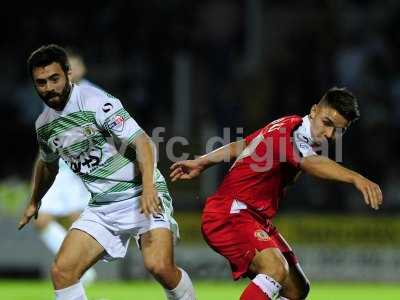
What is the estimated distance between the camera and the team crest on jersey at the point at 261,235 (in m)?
6.32

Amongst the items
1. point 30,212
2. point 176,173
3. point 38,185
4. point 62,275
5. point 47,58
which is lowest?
point 62,275

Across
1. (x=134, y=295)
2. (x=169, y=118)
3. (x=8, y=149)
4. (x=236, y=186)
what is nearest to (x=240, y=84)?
(x=169, y=118)

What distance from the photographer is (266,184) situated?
21.2ft

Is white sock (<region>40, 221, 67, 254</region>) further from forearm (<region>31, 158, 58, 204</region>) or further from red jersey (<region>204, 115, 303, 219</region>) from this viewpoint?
red jersey (<region>204, 115, 303, 219</region>)

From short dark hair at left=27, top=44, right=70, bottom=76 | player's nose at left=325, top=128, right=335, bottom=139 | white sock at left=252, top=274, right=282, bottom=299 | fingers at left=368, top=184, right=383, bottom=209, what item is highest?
short dark hair at left=27, top=44, right=70, bottom=76

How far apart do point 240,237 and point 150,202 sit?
0.87 meters

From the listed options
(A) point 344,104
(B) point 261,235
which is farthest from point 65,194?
(A) point 344,104

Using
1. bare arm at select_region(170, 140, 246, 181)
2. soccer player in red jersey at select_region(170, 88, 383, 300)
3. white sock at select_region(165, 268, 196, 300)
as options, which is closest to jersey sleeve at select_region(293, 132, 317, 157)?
soccer player in red jersey at select_region(170, 88, 383, 300)

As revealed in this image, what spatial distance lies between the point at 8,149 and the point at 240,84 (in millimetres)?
2953

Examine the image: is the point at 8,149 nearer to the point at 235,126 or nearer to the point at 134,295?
the point at 235,126

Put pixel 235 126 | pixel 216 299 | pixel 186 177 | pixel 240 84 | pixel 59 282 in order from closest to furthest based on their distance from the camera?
1. pixel 59 282
2. pixel 186 177
3. pixel 216 299
4. pixel 235 126
5. pixel 240 84

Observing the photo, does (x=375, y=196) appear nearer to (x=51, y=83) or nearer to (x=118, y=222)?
(x=118, y=222)

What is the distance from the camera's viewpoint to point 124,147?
20.6 ft

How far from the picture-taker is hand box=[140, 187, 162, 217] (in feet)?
18.9
